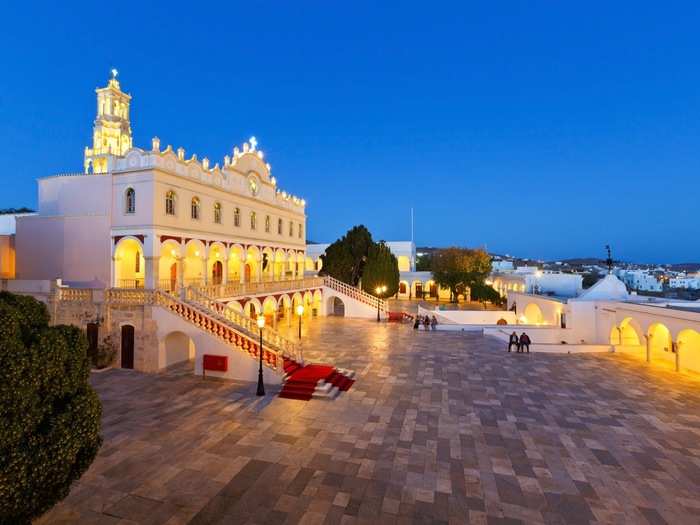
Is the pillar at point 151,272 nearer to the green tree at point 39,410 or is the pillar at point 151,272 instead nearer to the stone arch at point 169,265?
the stone arch at point 169,265

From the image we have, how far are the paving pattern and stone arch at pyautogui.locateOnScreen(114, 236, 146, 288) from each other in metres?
7.19

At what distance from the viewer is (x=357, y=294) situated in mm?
32344

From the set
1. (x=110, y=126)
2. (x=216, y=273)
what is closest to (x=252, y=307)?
(x=216, y=273)

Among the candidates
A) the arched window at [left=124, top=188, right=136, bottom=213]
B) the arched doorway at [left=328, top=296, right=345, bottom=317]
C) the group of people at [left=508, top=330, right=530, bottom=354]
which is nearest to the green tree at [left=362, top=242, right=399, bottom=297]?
the arched doorway at [left=328, top=296, right=345, bottom=317]

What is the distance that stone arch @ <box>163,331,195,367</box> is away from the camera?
616 inches

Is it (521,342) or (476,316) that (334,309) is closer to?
(476,316)

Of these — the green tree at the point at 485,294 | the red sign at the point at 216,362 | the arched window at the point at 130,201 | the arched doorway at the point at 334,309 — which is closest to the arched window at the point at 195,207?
the arched window at the point at 130,201

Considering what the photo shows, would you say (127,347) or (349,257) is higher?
(349,257)

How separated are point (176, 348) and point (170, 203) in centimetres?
837

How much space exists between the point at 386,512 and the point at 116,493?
5185 mm

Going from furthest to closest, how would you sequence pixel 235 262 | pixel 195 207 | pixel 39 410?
pixel 235 262 → pixel 195 207 → pixel 39 410

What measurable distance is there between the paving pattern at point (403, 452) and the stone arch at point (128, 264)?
719 cm

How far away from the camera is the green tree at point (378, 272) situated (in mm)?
37656

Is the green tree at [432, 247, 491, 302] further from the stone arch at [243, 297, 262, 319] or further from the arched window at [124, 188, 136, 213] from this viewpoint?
the arched window at [124, 188, 136, 213]
